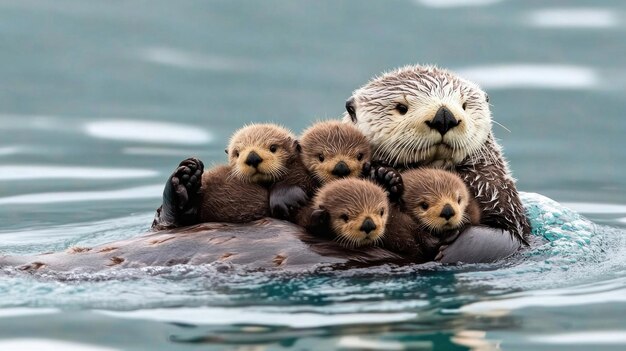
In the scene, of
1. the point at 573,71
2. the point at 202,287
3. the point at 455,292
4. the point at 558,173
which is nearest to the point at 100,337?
the point at 202,287

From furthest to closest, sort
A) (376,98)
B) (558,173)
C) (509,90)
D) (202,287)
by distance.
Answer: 1. (509,90)
2. (558,173)
3. (376,98)
4. (202,287)

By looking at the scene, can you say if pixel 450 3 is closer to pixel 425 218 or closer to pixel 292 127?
pixel 292 127

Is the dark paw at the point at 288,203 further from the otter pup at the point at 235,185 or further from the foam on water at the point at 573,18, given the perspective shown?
the foam on water at the point at 573,18

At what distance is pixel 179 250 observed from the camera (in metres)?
6.61

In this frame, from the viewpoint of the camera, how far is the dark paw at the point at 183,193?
22.6 ft

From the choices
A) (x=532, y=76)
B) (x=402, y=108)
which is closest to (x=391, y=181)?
(x=402, y=108)

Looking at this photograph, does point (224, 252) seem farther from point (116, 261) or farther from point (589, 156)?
point (589, 156)

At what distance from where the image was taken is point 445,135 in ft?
23.0

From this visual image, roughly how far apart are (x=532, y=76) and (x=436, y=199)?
5240mm

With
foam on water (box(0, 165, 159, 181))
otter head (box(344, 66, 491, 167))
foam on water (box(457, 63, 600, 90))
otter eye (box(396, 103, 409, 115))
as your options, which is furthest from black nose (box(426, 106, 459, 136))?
foam on water (box(457, 63, 600, 90))

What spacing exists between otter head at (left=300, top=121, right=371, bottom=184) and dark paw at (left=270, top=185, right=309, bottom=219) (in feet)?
0.64

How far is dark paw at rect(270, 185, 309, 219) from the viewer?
6914mm

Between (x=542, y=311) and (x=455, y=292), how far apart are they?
1.43 feet

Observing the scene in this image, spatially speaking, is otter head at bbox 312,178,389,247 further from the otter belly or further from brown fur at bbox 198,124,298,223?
brown fur at bbox 198,124,298,223
